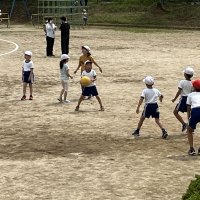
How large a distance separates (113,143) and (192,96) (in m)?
2.05

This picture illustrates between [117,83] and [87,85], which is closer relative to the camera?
[87,85]

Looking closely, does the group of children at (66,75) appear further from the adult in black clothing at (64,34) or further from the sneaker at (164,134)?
the adult in black clothing at (64,34)

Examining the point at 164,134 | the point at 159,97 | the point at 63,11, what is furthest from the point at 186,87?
the point at 63,11

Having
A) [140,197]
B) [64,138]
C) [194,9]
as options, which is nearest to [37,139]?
[64,138]

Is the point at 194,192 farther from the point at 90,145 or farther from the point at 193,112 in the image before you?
the point at 90,145

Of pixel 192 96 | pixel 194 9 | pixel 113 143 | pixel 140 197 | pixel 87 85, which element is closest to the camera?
pixel 140 197

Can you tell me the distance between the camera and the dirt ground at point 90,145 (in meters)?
8.79

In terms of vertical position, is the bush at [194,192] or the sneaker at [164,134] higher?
the bush at [194,192]

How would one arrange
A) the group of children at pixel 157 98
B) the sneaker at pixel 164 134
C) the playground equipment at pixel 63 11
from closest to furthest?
1. the group of children at pixel 157 98
2. the sneaker at pixel 164 134
3. the playground equipment at pixel 63 11

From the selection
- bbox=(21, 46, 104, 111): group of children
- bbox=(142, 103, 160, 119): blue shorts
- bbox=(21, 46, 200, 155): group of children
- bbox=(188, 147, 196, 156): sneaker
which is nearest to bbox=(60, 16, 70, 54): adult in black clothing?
bbox=(21, 46, 104, 111): group of children

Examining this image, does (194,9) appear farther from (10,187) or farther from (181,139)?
(10,187)

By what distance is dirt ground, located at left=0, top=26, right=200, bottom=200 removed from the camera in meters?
8.79

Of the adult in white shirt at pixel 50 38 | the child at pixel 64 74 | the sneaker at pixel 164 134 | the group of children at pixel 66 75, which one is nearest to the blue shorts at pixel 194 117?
the sneaker at pixel 164 134

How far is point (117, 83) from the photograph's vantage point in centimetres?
1903
